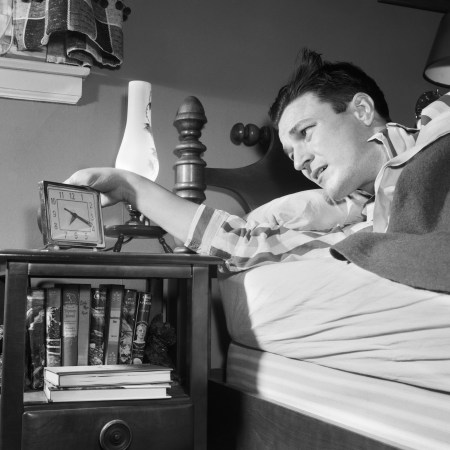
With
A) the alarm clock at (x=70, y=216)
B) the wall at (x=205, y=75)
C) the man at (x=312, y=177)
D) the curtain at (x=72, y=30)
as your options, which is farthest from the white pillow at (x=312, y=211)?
the curtain at (x=72, y=30)

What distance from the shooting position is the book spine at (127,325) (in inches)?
62.4

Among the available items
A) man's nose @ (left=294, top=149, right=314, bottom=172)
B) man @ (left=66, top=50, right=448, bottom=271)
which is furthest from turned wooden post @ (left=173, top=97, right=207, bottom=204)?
man's nose @ (left=294, top=149, right=314, bottom=172)

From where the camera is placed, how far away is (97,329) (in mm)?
1551

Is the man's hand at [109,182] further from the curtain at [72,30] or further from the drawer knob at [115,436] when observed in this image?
the drawer knob at [115,436]

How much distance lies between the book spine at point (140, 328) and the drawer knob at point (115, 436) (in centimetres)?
30

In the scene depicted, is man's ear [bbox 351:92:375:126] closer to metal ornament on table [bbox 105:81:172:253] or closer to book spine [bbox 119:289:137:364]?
metal ornament on table [bbox 105:81:172:253]

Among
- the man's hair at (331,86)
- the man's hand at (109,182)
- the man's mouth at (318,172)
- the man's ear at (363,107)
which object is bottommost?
the man's hand at (109,182)

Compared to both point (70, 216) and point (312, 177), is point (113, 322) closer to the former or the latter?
point (70, 216)

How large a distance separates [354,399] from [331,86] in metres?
0.97

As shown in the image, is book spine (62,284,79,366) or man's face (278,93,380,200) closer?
book spine (62,284,79,366)

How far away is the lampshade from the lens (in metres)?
2.23

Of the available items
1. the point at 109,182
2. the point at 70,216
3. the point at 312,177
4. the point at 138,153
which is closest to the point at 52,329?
the point at 70,216

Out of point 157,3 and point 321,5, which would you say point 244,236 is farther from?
point 321,5

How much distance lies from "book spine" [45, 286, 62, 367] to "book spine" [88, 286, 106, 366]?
0.08 m
